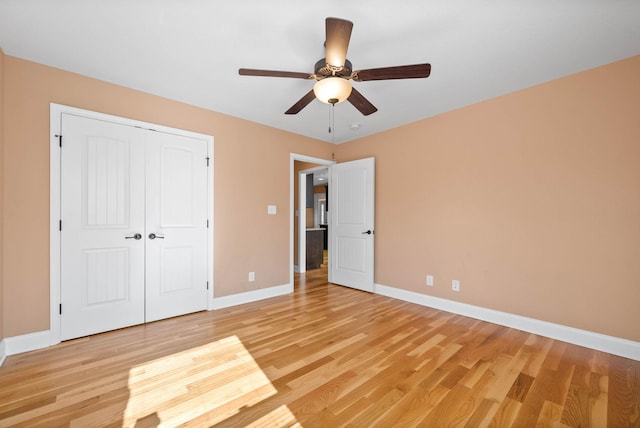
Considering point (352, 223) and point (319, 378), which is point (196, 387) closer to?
point (319, 378)

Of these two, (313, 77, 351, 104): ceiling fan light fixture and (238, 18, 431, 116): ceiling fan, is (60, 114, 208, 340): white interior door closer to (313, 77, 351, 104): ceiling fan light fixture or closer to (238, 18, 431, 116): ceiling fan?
(238, 18, 431, 116): ceiling fan

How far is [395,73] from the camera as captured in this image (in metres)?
1.92

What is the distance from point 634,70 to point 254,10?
10.5 ft

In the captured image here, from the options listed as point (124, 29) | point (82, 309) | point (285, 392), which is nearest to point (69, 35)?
point (124, 29)

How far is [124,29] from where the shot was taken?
6.61 feet

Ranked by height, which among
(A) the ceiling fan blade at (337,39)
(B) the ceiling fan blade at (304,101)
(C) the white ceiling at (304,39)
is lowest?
(B) the ceiling fan blade at (304,101)

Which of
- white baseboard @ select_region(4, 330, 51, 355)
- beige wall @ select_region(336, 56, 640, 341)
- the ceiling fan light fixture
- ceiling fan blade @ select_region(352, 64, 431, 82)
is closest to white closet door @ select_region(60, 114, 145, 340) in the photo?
white baseboard @ select_region(4, 330, 51, 355)

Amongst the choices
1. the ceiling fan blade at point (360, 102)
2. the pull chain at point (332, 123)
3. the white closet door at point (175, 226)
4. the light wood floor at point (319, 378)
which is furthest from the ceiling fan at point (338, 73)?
the light wood floor at point (319, 378)

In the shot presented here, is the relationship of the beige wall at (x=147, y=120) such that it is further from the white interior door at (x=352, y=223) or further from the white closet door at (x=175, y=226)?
the white interior door at (x=352, y=223)

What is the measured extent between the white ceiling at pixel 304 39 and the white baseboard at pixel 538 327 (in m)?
2.46

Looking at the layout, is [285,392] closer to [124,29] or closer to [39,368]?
[39,368]

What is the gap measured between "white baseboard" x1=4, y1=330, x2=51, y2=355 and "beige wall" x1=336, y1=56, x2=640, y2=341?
399cm

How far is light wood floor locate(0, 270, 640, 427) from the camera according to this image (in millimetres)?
1597

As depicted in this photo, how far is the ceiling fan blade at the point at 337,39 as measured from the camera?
1563mm
